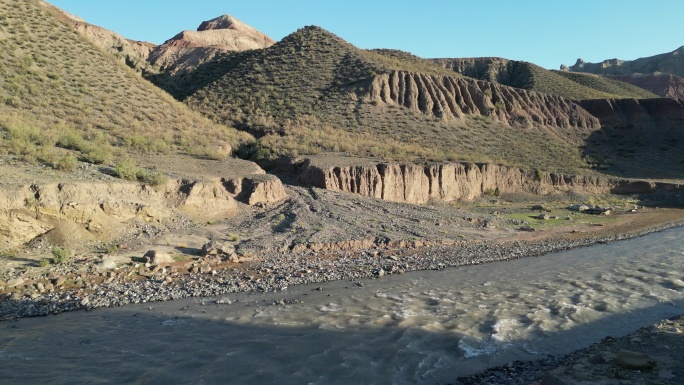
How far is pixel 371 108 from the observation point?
134 feet

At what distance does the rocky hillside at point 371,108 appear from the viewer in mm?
34750

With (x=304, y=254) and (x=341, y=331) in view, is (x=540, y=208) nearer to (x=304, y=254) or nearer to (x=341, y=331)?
(x=304, y=254)

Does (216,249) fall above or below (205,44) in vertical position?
below

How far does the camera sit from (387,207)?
2245cm

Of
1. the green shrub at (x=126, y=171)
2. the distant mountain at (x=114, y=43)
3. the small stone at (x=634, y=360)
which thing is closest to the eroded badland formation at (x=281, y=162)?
the green shrub at (x=126, y=171)

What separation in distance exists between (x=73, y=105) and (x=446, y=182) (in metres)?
23.2

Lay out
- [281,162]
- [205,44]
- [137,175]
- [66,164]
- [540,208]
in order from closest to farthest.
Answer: [66,164]
[137,175]
[281,162]
[540,208]
[205,44]

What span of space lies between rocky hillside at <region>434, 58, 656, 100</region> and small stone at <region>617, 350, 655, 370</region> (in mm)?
59433

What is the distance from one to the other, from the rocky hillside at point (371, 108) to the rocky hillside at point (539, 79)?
525 inches

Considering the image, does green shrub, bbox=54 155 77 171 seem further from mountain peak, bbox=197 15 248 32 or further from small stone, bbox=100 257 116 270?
mountain peak, bbox=197 15 248 32

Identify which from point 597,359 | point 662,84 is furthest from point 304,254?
point 662,84

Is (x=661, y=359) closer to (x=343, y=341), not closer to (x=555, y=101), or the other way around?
(x=343, y=341)

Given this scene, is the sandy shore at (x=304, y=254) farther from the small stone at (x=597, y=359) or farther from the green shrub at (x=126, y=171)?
the green shrub at (x=126, y=171)

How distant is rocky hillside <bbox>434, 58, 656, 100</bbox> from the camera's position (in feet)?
206
